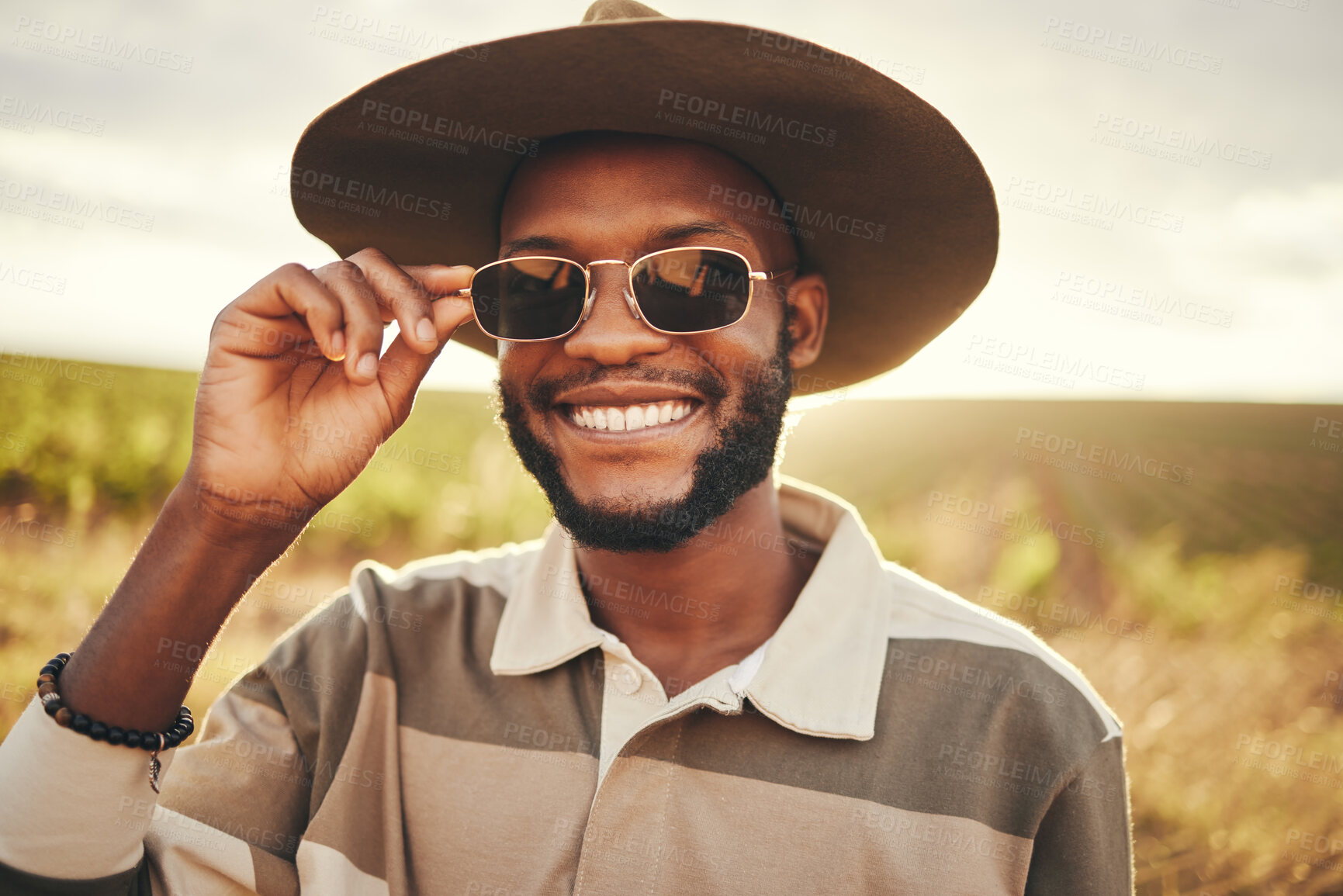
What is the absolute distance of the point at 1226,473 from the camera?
13023 millimetres

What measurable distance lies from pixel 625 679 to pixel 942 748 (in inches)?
32.9

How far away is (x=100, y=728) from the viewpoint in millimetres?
1838

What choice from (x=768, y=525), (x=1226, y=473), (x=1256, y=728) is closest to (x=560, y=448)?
(x=768, y=525)

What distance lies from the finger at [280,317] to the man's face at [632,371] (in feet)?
2.17

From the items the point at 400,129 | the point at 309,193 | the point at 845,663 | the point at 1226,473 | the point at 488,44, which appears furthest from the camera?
the point at 1226,473

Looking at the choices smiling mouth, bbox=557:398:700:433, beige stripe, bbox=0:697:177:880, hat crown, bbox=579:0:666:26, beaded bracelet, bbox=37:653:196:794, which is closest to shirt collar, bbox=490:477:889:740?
smiling mouth, bbox=557:398:700:433

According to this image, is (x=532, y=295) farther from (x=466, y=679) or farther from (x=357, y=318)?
(x=466, y=679)

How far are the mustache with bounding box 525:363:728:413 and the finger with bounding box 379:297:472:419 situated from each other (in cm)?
36

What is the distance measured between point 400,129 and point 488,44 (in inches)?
19.5

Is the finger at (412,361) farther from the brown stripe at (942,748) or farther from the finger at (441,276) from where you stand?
the brown stripe at (942,748)

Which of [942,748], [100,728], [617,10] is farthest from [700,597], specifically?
[617,10]

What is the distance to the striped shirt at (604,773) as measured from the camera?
1987 mm

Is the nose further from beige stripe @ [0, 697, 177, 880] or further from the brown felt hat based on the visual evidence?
beige stripe @ [0, 697, 177, 880]

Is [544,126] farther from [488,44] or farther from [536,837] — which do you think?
[536,837]
